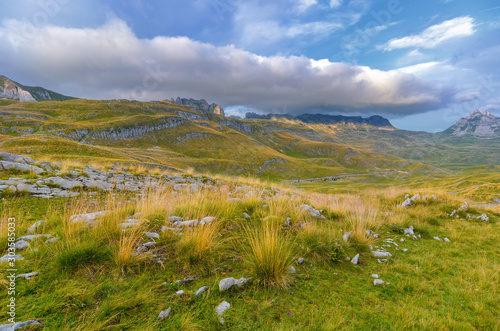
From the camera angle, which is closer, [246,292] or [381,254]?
[246,292]

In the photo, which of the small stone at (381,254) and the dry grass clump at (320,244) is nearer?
the dry grass clump at (320,244)

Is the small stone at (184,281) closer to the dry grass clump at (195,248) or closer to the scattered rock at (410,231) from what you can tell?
the dry grass clump at (195,248)

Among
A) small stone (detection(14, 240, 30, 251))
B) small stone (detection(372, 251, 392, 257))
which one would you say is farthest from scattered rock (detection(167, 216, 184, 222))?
small stone (detection(372, 251, 392, 257))

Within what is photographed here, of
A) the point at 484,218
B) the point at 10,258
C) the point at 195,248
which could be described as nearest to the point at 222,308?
the point at 195,248

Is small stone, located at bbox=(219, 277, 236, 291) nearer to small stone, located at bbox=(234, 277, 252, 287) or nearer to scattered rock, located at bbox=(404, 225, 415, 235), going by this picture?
small stone, located at bbox=(234, 277, 252, 287)

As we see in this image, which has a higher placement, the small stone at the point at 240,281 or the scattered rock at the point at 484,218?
the small stone at the point at 240,281

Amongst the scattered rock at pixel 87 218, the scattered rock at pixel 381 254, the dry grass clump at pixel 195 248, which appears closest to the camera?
the dry grass clump at pixel 195 248

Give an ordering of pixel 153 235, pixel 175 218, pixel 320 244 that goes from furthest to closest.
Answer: pixel 175 218, pixel 320 244, pixel 153 235

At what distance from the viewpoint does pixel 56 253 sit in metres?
3.28

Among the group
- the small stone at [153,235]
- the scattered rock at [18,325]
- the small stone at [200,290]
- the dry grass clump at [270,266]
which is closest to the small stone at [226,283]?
the small stone at [200,290]

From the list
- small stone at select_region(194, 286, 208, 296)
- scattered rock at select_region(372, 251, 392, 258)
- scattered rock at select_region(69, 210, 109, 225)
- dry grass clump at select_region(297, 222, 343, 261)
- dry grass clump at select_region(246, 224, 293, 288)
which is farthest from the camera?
scattered rock at select_region(372, 251, 392, 258)

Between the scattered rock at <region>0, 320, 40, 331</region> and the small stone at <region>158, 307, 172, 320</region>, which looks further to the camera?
the small stone at <region>158, 307, 172, 320</region>

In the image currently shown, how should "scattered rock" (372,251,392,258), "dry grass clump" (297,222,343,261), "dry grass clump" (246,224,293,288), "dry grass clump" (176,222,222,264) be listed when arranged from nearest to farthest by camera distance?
"dry grass clump" (246,224,293,288) → "dry grass clump" (176,222,222,264) → "dry grass clump" (297,222,343,261) → "scattered rock" (372,251,392,258)

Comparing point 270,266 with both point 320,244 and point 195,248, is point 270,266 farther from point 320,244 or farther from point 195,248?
point 320,244
